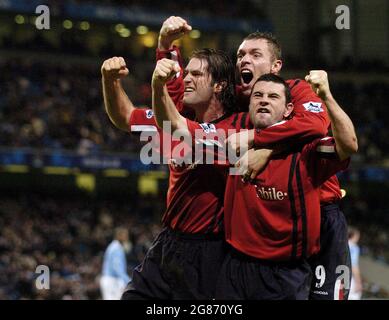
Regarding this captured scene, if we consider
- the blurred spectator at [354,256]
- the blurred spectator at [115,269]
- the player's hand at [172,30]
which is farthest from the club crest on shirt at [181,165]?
the blurred spectator at [115,269]

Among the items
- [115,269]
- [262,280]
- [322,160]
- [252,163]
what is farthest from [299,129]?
[115,269]

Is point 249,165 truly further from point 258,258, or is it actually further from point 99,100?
point 99,100

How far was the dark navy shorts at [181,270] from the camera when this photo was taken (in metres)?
4.14

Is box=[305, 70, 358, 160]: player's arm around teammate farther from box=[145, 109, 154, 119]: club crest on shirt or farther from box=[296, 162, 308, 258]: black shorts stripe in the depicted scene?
box=[145, 109, 154, 119]: club crest on shirt

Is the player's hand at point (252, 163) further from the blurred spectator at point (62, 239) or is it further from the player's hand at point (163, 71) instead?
the blurred spectator at point (62, 239)

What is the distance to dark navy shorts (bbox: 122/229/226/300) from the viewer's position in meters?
4.14

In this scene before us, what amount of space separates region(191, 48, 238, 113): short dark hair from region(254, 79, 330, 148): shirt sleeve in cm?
51

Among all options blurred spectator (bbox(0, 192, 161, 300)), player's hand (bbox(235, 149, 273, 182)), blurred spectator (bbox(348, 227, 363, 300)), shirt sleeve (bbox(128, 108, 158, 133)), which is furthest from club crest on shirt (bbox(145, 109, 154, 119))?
blurred spectator (bbox(0, 192, 161, 300))

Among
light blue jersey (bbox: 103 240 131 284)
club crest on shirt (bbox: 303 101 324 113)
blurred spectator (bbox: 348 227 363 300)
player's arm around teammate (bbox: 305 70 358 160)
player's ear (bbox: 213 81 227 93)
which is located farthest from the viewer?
light blue jersey (bbox: 103 240 131 284)

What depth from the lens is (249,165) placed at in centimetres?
389

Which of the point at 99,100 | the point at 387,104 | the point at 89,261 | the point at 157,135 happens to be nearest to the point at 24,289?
the point at 89,261

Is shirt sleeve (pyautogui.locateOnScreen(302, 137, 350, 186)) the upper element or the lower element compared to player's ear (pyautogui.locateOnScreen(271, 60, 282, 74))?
lower

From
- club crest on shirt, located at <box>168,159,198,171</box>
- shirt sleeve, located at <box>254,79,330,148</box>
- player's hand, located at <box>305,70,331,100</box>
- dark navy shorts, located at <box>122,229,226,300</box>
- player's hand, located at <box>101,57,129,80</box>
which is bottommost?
dark navy shorts, located at <box>122,229,226,300</box>
